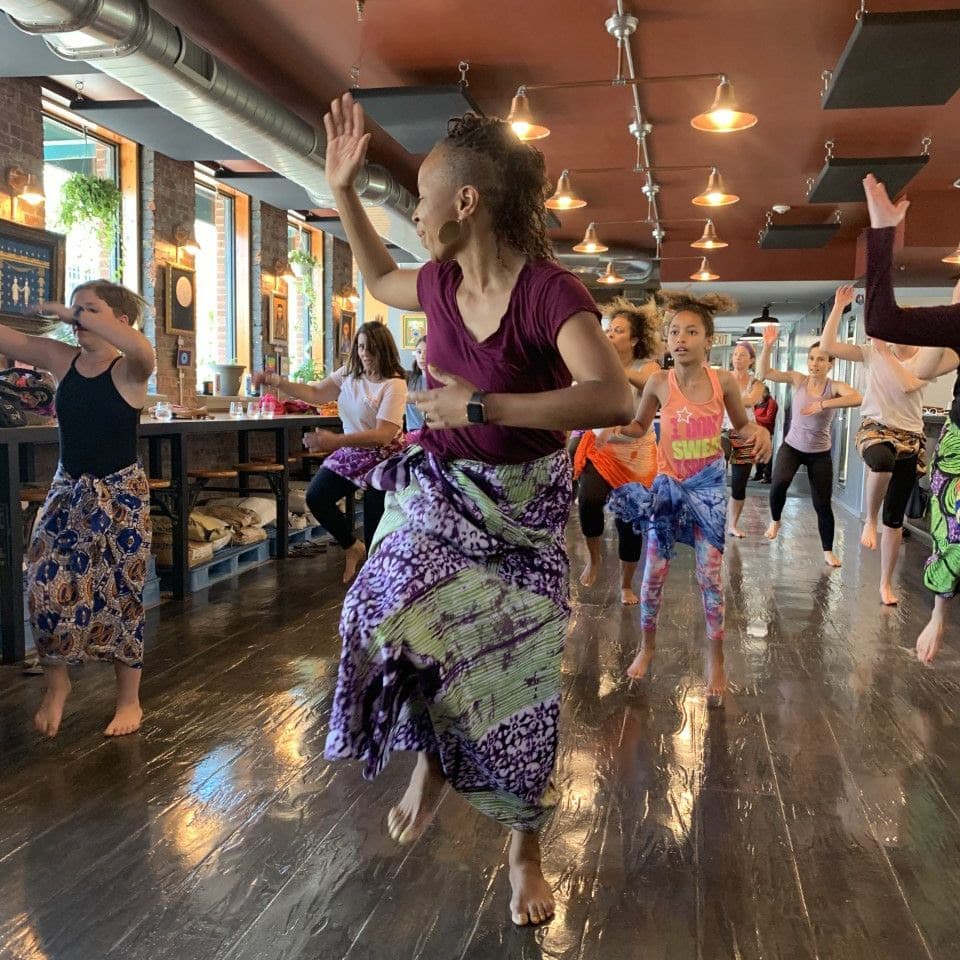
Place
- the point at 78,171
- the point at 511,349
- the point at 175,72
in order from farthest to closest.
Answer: the point at 78,171 → the point at 175,72 → the point at 511,349

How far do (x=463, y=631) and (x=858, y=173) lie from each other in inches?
274

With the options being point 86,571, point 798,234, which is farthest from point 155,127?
point 798,234

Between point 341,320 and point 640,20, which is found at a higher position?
point 640,20

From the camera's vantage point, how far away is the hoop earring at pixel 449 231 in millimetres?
1688

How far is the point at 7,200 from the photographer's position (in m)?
6.68

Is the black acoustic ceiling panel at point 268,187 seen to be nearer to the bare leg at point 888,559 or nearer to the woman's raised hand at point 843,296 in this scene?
the woman's raised hand at point 843,296

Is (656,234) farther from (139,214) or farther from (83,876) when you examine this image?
(83,876)

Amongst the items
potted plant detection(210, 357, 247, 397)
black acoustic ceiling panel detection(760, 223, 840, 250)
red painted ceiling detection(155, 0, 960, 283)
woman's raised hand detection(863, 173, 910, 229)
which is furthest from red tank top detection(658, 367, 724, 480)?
black acoustic ceiling panel detection(760, 223, 840, 250)

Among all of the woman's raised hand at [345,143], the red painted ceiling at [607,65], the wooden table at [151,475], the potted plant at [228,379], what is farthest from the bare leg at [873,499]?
the potted plant at [228,379]

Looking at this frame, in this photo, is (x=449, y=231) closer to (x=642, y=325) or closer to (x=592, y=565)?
(x=642, y=325)

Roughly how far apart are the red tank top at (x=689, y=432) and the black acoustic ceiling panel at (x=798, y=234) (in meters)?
7.14

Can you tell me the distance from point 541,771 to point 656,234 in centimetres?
1031

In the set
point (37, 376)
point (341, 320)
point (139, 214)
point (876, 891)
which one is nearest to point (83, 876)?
point (876, 891)

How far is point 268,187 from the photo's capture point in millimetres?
9648
